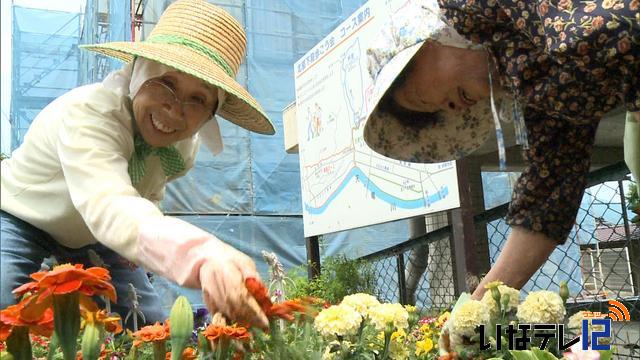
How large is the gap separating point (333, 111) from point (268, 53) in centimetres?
364

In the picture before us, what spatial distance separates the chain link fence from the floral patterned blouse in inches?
16.5

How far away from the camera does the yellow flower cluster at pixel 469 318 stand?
70 cm

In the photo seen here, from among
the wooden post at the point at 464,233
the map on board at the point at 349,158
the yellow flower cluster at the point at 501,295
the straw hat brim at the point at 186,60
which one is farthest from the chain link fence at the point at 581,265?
the straw hat brim at the point at 186,60

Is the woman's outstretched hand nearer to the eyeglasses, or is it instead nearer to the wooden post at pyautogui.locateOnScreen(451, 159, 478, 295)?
the eyeglasses

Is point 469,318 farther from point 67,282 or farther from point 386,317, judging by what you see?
point 67,282

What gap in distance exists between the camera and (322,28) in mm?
6719

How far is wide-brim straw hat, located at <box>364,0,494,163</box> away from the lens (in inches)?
33.4

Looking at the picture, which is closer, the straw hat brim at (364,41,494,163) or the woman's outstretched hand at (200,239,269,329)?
the woman's outstretched hand at (200,239,269,329)

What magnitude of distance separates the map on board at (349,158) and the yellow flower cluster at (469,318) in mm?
1484

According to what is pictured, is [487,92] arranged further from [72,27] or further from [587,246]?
[72,27]

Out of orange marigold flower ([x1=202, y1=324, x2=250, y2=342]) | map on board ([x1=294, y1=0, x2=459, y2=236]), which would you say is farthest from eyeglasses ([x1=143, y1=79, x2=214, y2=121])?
map on board ([x1=294, y1=0, x2=459, y2=236])

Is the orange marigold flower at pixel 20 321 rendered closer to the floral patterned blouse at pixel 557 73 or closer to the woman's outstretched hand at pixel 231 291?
Result: the woman's outstretched hand at pixel 231 291

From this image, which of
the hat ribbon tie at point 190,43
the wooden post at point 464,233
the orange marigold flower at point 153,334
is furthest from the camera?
the wooden post at point 464,233

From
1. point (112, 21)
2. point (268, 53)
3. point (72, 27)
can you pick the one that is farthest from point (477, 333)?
point (72, 27)
